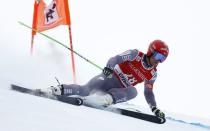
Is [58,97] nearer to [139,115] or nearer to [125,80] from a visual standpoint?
[139,115]

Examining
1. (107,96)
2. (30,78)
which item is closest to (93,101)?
(107,96)

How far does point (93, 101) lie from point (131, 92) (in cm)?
75

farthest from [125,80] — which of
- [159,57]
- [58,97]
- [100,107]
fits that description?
[58,97]

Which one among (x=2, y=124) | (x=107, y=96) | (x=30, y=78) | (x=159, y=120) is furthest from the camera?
(x=30, y=78)

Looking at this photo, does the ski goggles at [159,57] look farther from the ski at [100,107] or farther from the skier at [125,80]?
the ski at [100,107]

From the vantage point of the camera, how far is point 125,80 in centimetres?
687

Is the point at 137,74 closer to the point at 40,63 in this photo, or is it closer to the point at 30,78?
the point at 30,78

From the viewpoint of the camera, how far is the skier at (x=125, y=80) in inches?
243

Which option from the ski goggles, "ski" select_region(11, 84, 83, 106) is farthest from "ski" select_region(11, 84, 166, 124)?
the ski goggles

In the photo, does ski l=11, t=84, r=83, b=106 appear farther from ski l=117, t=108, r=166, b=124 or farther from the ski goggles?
the ski goggles

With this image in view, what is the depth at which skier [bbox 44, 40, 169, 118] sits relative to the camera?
6.18 metres

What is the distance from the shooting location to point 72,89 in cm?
619

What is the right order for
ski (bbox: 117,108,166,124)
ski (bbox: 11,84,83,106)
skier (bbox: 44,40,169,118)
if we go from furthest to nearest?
skier (bbox: 44,40,169,118) < ski (bbox: 117,108,166,124) < ski (bbox: 11,84,83,106)

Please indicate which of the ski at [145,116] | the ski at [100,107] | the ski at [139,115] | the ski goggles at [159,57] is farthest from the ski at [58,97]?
the ski goggles at [159,57]
